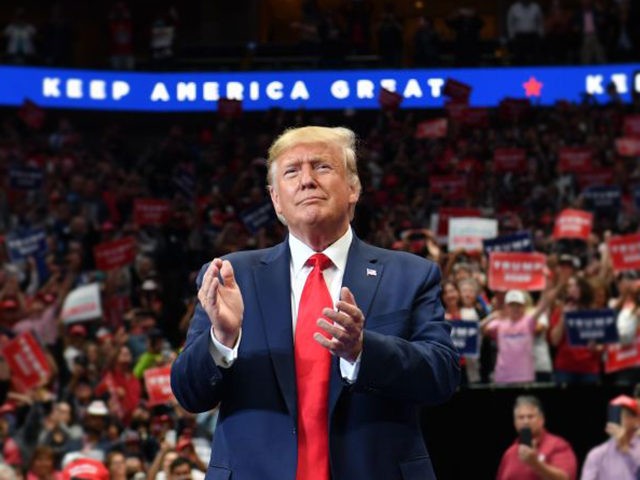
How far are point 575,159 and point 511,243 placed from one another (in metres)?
4.21

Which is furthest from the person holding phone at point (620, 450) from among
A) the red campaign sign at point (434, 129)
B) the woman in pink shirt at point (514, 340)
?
the red campaign sign at point (434, 129)

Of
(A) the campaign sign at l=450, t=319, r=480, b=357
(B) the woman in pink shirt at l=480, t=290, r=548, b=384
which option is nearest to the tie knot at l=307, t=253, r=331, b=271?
(A) the campaign sign at l=450, t=319, r=480, b=357

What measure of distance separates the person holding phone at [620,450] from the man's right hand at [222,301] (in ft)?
15.6

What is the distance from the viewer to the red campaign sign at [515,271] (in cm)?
895

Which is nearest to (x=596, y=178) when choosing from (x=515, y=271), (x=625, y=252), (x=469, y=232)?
(x=469, y=232)

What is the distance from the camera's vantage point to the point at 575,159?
13.7 meters

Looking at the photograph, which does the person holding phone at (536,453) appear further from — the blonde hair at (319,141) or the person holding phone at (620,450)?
the blonde hair at (319,141)

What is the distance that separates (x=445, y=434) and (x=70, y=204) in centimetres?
657

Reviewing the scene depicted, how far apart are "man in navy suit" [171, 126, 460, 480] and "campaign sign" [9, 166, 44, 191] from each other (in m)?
10.9

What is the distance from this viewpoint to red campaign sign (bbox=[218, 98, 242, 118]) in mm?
15852

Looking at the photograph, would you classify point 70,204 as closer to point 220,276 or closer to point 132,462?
point 132,462

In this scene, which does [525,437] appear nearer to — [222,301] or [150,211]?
[222,301]

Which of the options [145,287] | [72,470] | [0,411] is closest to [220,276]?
[72,470]

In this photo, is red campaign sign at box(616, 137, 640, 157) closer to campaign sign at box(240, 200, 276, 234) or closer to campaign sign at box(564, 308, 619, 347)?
campaign sign at box(240, 200, 276, 234)
